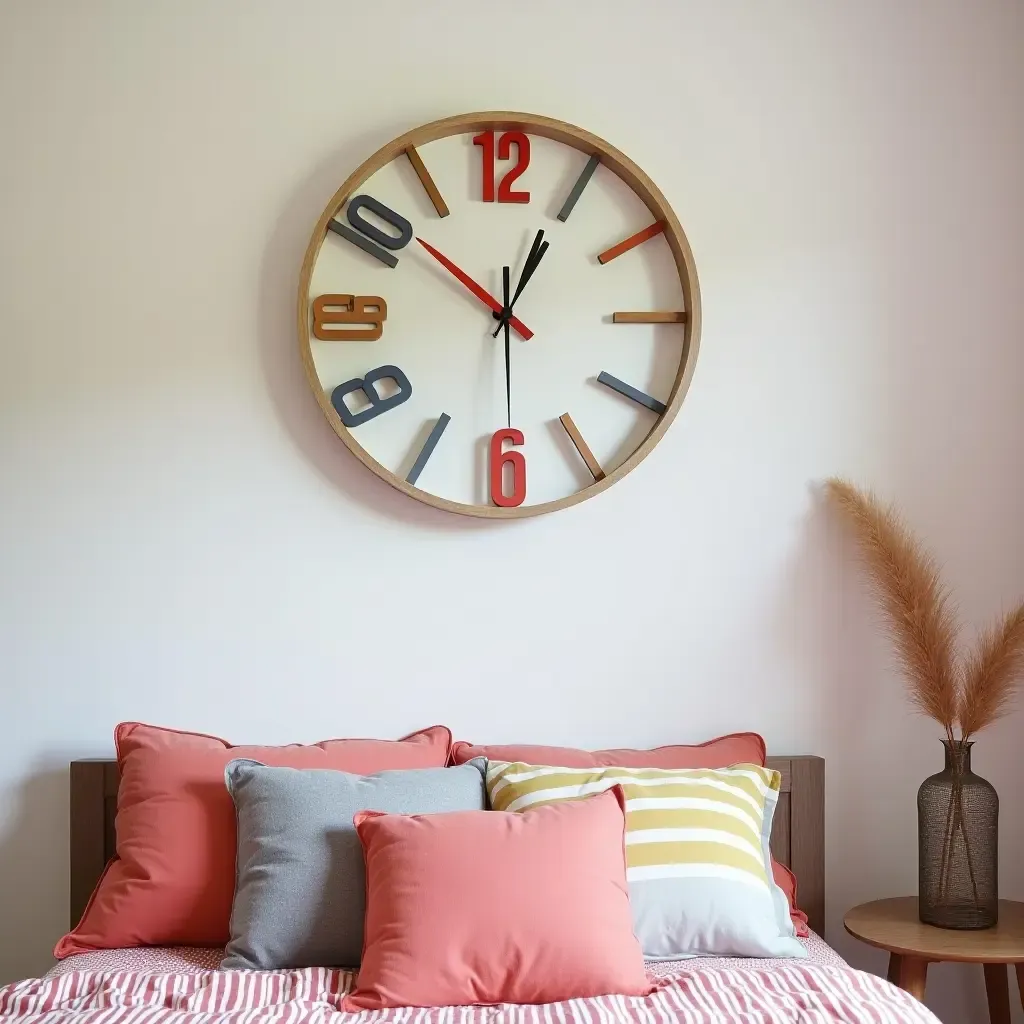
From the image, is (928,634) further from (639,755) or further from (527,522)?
(527,522)

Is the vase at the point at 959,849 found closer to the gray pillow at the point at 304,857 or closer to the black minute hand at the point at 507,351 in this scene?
the gray pillow at the point at 304,857

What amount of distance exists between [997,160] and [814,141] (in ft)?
1.38

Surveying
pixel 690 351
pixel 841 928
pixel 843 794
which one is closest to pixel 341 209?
pixel 690 351

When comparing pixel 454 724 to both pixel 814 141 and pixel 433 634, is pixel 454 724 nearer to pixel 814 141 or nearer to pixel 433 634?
pixel 433 634

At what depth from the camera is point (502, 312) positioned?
240cm

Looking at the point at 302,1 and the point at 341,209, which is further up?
the point at 302,1

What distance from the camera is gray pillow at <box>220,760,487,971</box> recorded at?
1881 mm

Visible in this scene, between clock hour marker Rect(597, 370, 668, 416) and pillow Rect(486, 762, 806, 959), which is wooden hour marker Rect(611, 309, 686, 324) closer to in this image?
clock hour marker Rect(597, 370, 668, 416)

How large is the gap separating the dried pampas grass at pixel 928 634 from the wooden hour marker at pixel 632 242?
0.67 metres

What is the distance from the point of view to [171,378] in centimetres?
239

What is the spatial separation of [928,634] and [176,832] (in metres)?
1.53

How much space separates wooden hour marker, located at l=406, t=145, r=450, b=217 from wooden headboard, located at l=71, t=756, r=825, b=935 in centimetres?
134

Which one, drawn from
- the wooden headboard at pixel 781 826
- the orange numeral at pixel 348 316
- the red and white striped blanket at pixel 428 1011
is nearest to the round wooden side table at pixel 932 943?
the wooden headboard at pixel 781 826

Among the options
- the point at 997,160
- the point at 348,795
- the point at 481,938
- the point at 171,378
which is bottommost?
the point at 481,938
